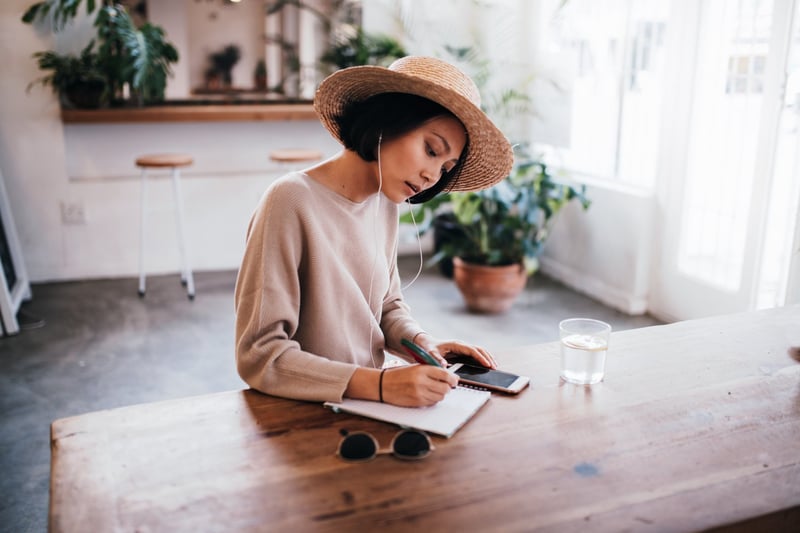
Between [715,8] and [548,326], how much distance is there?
1638mm

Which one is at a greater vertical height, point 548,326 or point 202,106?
point 202,106

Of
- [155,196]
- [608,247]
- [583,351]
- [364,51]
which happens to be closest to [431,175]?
[583,351]

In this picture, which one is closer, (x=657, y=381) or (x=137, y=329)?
(x=657, y=381)

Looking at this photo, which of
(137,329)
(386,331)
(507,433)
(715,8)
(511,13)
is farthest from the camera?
(511,13)

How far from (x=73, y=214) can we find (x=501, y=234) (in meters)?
2.52

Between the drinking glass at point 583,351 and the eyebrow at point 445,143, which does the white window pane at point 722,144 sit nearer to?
the drinking glass at point 583,351

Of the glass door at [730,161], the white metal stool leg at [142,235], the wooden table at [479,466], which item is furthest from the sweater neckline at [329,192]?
the white metal stool leg at [142,235]

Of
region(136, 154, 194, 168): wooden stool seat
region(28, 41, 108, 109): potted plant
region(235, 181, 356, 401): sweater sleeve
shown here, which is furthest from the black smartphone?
region(28, 41, 108, 109): potted plant

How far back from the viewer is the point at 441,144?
1.26m

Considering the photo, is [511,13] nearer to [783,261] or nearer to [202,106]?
[202,106]

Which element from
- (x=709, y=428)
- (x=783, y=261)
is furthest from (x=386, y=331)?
(x=783, y=261)

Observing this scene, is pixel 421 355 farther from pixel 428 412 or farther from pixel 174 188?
pixel 174 188

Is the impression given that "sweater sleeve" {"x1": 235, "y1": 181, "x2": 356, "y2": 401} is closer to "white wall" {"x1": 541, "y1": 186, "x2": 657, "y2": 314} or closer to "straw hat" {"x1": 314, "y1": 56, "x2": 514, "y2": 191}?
"straw hat" {"x1": 314, "y1": 56, "x2": 514, "y2": 191}

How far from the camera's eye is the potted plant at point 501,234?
368cm
